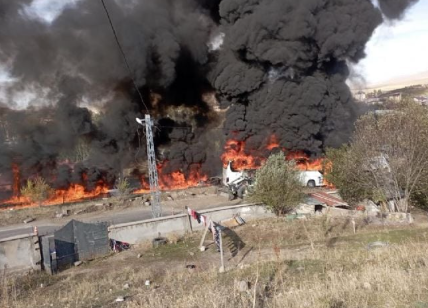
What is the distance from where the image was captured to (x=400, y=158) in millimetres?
21562

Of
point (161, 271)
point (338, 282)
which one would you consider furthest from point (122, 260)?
point (338, 282)

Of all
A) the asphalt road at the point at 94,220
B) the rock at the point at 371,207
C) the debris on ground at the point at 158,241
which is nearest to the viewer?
the debris on ground at the point at 158,241

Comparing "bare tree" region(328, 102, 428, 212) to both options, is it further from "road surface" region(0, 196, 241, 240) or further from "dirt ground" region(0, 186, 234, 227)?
"road surface" region(0, 196, 241, 240)

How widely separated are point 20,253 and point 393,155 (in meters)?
18.7

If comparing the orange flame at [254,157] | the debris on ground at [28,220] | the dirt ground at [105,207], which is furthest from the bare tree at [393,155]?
the debris on ground at [28,220]

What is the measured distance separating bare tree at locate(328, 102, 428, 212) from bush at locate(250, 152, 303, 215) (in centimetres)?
328

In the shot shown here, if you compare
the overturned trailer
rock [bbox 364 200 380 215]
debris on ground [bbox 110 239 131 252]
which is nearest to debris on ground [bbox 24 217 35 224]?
debris on ground [bbox 110 239 131 252]

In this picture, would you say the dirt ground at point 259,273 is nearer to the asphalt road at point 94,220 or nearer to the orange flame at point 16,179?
the asphalt road at point 94,220

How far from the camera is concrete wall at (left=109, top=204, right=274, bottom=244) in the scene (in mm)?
21578

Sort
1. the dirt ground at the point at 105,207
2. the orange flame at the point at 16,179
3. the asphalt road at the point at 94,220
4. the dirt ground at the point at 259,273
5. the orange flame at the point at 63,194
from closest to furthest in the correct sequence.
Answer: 1. the dirt ground at the point at 259,273
2. the asphalt road at the point at 94,220
3. the dirt ground at the point at 105,207
4. the orange flame at the point at 63,194
5. the orange flame at the point at 16,179

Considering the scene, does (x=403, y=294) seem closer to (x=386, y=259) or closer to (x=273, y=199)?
(x=386, y=259)

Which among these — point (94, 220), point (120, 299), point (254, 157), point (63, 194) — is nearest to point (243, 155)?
point (254, 157)

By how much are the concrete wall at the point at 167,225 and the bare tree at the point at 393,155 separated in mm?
6496

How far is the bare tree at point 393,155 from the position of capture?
20.8 m
